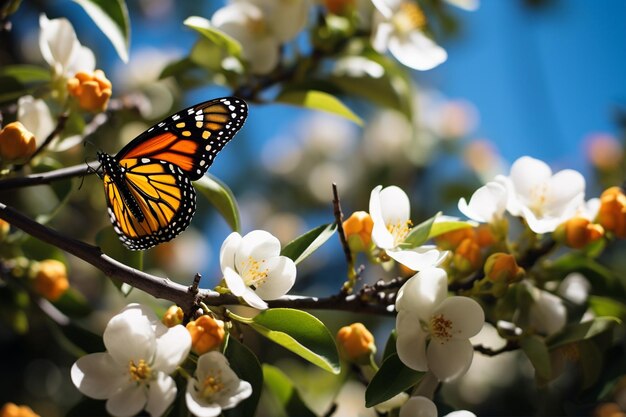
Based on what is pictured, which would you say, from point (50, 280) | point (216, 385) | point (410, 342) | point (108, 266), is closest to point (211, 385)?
point (216, 385)

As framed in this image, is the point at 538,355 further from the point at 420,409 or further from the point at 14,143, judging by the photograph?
the point at 14,143

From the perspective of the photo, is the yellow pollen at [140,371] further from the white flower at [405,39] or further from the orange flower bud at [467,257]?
the white flower at [405,39]

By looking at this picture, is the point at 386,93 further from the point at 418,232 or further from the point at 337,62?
the point at 418,232

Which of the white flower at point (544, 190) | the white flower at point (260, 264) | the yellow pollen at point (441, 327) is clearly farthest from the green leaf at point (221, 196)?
the white flower at point (544, 190)

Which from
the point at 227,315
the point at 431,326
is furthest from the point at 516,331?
the point at 227,315

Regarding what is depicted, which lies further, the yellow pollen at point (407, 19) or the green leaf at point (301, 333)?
the yellow pollen at point (407, 19)

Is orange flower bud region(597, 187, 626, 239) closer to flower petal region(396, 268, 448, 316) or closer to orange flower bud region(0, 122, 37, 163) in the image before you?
flower petal region(396, 268, 448, 316)
